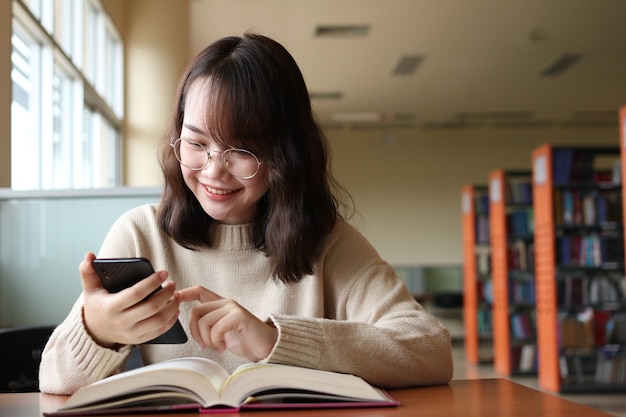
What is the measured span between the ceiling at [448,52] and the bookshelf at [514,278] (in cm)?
148

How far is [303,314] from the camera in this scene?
1.43m

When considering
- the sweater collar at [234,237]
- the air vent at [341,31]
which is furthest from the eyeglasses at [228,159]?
the air vent at [341,31]

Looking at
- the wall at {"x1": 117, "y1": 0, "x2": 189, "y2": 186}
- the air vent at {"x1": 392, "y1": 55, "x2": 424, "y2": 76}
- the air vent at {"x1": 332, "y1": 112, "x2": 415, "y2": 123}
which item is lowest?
the wall at {"x1": 117, "y1": 0, "x2": 189, "y2": 186}

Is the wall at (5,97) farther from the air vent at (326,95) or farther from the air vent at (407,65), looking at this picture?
the air vent at (326,95)

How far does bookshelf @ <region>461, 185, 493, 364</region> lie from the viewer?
887 centimetres

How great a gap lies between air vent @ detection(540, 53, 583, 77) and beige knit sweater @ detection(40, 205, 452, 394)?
26.6 ft

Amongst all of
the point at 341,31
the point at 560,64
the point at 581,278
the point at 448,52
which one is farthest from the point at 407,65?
the point at 581,278

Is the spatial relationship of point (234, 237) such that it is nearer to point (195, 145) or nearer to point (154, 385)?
point (195, 145)

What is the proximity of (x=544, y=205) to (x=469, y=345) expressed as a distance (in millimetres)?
2896

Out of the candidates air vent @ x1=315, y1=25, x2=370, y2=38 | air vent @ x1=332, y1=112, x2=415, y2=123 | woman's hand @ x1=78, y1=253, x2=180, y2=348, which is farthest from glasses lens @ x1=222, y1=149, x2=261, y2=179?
air vent @ x1=332, y1=112, x2=415, y2=123

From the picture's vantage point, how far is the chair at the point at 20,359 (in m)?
1.67

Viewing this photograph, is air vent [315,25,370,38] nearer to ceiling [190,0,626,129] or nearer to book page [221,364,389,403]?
ceiling [190,0,626,129]

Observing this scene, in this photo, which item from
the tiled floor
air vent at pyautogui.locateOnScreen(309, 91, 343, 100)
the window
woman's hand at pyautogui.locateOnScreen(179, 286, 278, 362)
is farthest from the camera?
air vent at pyautogui.locateOnScreen(309, 91, 343, 100)

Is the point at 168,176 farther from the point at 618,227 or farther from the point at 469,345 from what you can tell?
the point at 469,345
